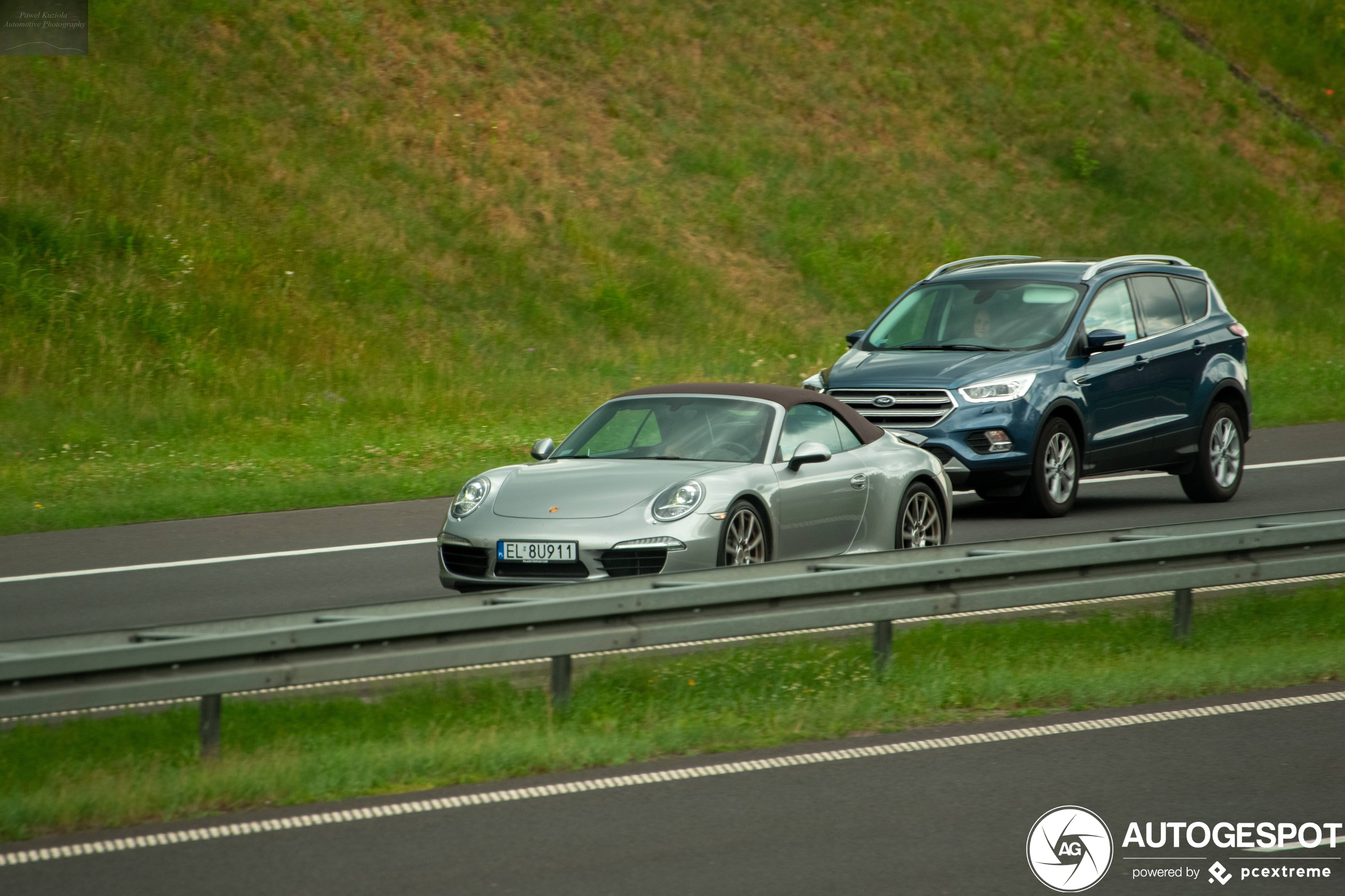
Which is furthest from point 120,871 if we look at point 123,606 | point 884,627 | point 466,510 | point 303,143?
point 303,143

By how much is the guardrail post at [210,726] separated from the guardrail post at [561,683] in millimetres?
1522

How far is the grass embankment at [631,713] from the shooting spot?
6.59 meters

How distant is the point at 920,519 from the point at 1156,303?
513 cm

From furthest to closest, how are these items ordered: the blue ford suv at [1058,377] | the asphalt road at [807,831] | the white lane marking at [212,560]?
the blue ford suv at [1058,377], the white lane marking at [212,560], the asphalt road at [807,831]

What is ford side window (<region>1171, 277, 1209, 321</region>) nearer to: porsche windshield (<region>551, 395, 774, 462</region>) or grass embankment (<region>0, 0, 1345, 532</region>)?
porsche windshield (<region>551, 395, 774, 462</region>)

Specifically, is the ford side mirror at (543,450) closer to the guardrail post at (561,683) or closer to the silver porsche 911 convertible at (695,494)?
the silver porsche 911 convertible at (695,494)

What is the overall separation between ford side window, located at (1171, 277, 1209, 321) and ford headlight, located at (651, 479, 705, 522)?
7.64m

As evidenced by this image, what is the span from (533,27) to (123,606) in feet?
73.5

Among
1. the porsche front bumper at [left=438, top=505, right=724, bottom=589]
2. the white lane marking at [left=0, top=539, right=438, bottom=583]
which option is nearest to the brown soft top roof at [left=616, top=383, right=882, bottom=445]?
the porsche front bumper at [left=438, top=505, right=724, bottom=589]

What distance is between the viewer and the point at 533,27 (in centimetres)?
3164

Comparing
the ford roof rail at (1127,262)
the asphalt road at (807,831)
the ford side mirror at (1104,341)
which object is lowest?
the asphalt road at (807,831)

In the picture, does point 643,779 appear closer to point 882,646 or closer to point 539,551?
point 882,646

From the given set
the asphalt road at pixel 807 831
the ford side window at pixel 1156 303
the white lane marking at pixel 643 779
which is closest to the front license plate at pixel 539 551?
the asphalt road at pixel 807 831

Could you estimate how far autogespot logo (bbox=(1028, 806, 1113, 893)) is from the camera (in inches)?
221
